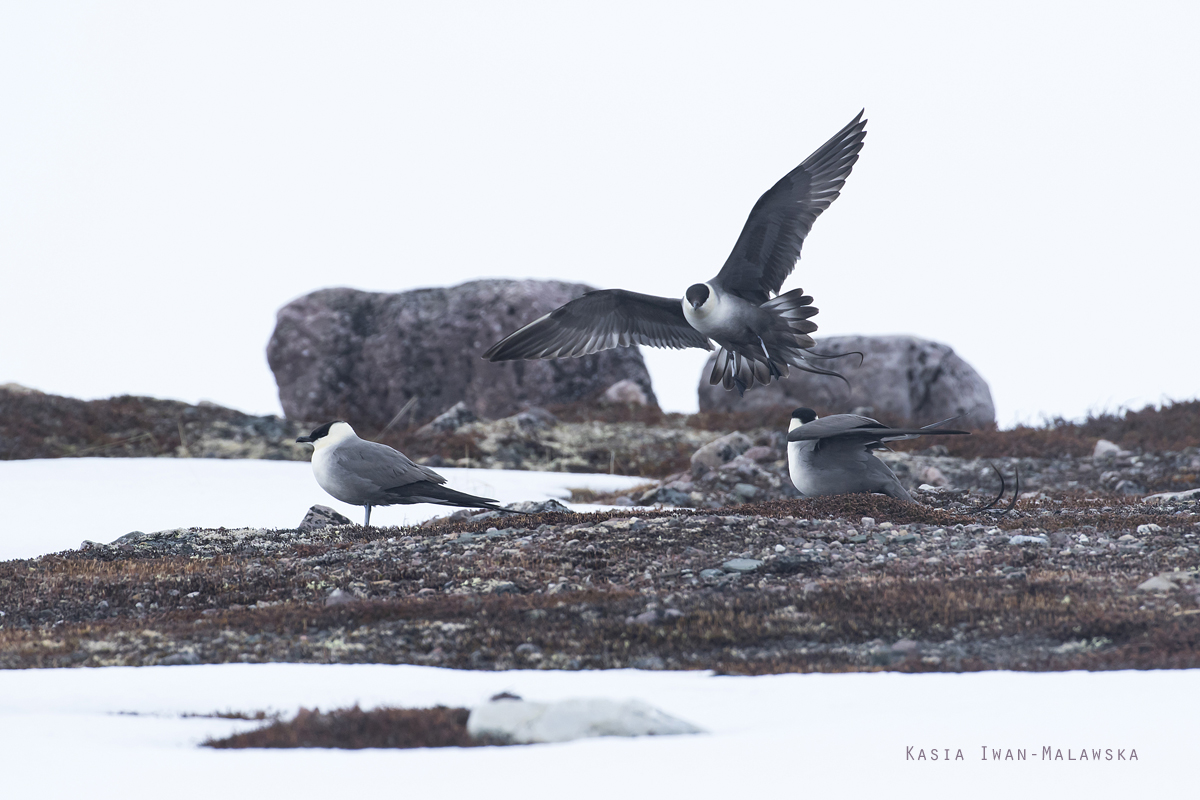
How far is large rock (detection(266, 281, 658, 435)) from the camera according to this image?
2367 cm

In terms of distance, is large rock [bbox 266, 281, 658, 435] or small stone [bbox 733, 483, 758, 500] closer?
small stone [bbox 733, 483, 758, 500]

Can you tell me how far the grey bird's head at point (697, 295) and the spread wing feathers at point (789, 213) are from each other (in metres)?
0.37

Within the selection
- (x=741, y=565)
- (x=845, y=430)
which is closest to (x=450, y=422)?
(x=845, y=430)

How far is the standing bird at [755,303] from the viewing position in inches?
386

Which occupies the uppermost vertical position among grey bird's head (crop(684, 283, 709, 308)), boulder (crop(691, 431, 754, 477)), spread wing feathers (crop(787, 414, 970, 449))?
grey bird's head (crop(684, 283, 709, 308))

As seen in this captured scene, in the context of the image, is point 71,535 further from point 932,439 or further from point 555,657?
point 932,439

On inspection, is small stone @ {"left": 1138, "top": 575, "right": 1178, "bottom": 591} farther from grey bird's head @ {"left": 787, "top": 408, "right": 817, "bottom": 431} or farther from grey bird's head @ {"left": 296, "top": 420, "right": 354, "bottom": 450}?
grey bird's head @ {"left": 296, "top": 420, "right": 354, "bottom": 450}

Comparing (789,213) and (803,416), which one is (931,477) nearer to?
(803,416)

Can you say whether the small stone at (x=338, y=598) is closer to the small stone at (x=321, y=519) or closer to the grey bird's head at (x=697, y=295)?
the small stone at (x=321, y=519)

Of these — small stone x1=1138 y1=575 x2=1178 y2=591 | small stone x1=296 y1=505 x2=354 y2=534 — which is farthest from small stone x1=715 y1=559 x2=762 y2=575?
small stone x1=296 y1=505 x2=354 y2=534

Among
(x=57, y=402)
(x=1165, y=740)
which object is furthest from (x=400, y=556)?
(x=57, y=402)

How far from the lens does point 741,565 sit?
271 inches

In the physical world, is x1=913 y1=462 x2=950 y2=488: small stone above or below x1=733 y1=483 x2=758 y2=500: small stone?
above

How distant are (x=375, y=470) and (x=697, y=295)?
3.28m
